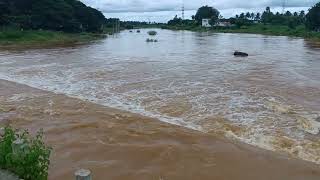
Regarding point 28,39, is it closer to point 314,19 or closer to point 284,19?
point 314,19

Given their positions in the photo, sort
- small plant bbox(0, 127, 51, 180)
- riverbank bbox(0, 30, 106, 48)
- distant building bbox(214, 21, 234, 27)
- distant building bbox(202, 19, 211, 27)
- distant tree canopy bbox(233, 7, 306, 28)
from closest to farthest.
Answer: small plant bbox(0, 127, 51, 180)
riverbank bbox(0, 30, 106, 48)
distant tree canopy bbox(233, 7, 306, 28)
distant building bbox(214, 21, 234, 27)
distant building bbox(202, 19, 211, 27)

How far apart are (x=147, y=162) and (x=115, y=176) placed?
96 cm

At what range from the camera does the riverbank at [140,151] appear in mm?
7980

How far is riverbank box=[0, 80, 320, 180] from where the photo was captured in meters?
7.98

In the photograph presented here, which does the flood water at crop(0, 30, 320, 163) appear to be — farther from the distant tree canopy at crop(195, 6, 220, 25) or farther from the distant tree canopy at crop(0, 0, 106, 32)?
the distant tree canopy at crop(195, 6, 220, 25)

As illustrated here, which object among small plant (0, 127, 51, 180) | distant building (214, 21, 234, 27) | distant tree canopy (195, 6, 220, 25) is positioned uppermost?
distant tree canopy (195, 6, 220, 25)

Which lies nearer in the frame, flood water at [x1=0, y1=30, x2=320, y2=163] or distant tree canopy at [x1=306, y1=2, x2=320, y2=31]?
flood water at [x1=0, y1=30, x2=320, y2=163]

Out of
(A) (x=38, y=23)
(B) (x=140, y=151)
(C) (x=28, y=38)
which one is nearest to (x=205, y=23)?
(A) (x=38, y=23)

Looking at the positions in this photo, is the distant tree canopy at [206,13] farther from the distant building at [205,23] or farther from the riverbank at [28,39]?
the riverbank at [28,39]

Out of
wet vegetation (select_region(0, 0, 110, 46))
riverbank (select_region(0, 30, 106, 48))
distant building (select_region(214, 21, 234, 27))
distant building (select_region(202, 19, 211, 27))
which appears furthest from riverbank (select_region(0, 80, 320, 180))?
distant building (select_region(202, 19, 211, 27))

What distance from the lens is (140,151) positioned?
915cm

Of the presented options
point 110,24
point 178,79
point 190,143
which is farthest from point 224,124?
point 110,24

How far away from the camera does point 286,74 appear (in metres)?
22.5

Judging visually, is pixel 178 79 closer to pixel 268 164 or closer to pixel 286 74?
pixel 286 74
